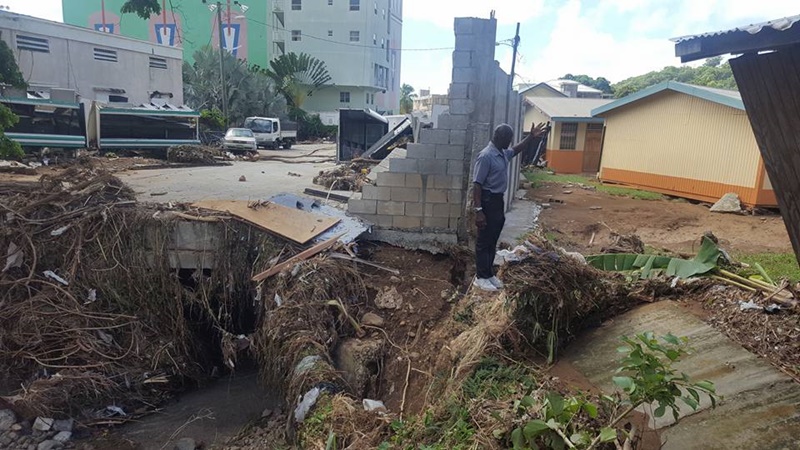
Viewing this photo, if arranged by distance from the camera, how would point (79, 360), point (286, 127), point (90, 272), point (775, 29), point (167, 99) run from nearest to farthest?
point (775, 29)
point (79, 360)
point (90, 272)
point (167, 99)
point (286, 127)

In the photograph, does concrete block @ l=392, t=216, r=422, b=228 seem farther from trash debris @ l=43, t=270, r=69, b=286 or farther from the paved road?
trash debris @ l=43, t=270, r=69, b=286

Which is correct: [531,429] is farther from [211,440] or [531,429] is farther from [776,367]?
[211,440]

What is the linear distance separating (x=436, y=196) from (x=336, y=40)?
4033 cm

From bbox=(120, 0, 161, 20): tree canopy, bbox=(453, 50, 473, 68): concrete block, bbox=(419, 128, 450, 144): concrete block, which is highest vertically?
bbox=(120, 0, 161, 20): tree canopy

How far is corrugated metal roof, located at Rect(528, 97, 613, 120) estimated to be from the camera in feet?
71.8

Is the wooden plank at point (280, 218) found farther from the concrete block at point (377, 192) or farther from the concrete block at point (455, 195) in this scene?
the concrete block at point (455, 195)

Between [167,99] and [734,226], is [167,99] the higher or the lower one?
the higher one

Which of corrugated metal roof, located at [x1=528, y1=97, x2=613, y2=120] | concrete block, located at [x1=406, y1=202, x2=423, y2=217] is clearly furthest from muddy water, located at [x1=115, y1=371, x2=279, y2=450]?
corrugated metal roof, located at [x1=528, y1=97, x2=613, y2=120]

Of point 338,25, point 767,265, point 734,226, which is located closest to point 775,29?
point 767,265

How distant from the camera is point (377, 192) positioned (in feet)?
22.0

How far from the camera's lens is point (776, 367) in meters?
3.67

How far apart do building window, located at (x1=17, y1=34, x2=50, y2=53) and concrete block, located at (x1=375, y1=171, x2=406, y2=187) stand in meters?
19.1

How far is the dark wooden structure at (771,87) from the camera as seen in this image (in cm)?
282

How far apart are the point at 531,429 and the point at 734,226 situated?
10.7 m
